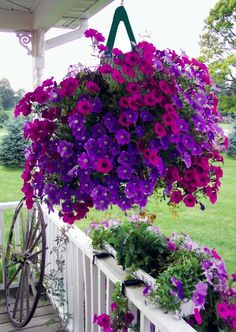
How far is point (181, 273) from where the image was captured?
3.60 feet

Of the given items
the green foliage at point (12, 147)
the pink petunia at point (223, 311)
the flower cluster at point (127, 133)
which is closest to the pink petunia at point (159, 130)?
the flower cluster at point (127, 133)

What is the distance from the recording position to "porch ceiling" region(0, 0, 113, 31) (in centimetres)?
202

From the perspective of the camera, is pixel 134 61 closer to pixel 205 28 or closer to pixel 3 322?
pixel 205 28

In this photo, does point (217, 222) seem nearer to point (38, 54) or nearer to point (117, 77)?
point (38, 54)

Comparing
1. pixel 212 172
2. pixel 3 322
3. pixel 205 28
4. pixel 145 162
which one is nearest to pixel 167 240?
pixel 212 172

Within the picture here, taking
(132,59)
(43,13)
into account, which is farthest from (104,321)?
(43,13)

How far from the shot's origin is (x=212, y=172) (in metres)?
1.02

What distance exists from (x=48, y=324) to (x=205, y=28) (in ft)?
6.77

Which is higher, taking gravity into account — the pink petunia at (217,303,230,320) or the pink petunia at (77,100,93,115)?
the pink petunia at (77,100,93,115)

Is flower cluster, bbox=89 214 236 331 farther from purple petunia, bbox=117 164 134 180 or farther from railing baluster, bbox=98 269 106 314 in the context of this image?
purple petunia, bbox=117 164 134 180

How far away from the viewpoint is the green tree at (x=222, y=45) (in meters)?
1.89

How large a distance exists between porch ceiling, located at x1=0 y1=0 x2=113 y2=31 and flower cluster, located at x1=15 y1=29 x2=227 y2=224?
1.10m

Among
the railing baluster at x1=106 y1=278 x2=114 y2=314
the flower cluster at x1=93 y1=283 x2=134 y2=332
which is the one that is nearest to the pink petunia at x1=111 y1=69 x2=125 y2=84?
the flower cluster at x1=93 y1=283 x2=134 y2=332

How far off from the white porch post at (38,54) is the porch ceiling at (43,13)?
0.06 metres
